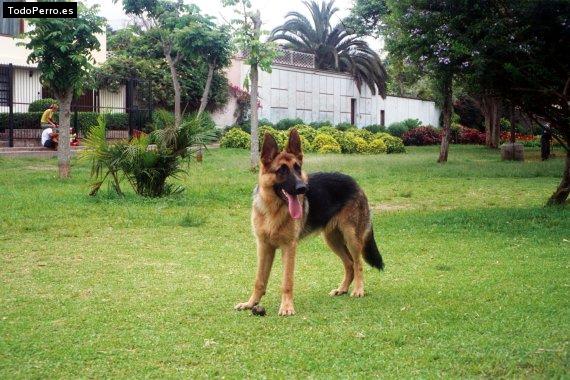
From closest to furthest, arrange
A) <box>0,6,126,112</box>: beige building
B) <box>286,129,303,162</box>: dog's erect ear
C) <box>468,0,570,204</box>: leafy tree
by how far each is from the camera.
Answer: <box>286,129,303,162</box>: dog's erect ear < <box>468,0,570,204</box>: leafy tree < <box>0,6,126,112</box>: beige building

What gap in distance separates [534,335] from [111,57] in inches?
1245

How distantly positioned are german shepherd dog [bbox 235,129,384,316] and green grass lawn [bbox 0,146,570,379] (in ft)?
0.96

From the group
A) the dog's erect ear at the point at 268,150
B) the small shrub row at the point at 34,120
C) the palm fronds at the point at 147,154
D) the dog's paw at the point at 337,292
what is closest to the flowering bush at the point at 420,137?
the small shrub row at the point at 34,120

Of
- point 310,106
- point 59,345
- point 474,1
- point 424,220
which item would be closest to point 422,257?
point 424,220

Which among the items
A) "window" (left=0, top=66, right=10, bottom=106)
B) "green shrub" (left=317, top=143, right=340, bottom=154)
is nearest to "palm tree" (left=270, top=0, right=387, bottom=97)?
"green shrub" (left=317, top=143, right=340, bottom=154)

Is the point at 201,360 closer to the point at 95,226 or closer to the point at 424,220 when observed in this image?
the point at 95,226

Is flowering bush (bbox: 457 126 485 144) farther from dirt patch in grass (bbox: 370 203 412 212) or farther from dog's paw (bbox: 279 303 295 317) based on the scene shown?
dog's paw (bbox: 279 303 295 317)

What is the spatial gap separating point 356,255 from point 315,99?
39.5 metres

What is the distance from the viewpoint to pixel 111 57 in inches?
1367

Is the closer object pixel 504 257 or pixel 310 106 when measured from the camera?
pixel 504 257

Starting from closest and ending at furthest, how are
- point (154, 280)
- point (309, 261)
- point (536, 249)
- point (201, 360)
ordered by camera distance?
point (201, 360), point (154, 280), point (309, 261), point (536, 249)

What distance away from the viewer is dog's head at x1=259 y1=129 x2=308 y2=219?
6.27 meters

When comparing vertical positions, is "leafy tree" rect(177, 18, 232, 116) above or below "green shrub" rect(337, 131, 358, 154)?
above

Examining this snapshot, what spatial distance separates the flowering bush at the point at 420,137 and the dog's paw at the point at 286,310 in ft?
137
